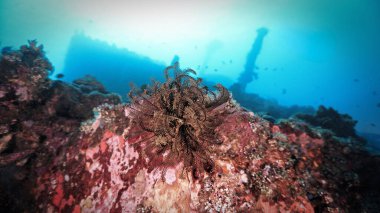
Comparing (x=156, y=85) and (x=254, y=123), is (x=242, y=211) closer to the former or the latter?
(x=254, y=123)

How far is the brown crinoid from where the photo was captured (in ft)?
10.6

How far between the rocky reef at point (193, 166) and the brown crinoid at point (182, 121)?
0.02 meters

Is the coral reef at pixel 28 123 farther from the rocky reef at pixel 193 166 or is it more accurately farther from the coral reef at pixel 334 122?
the coral reef at pixel 334 122

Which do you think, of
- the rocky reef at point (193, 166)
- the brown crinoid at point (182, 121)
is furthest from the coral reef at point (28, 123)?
the brown crinoid at point (182, 121)

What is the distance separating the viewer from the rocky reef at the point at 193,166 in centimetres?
327

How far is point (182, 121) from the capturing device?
3.17 m

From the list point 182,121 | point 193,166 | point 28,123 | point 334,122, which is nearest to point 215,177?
point 193,166

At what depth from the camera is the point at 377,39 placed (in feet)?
298

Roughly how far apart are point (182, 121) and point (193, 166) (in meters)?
0.87

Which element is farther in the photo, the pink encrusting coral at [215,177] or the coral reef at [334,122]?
the coral reef at [334,122]

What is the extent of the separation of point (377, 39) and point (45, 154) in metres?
126

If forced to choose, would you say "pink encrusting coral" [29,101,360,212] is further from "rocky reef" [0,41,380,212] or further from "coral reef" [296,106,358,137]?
"coral reef" [296,106,358,137]

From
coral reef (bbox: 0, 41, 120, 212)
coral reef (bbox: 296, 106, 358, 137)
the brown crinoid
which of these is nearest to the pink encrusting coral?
the brown crinoid

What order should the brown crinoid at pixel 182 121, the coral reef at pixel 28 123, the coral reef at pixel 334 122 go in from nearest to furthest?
the brown crinoid at pixel 182 121
the coral reef at pixel 28 123
the coral reef at pixel 334 122
